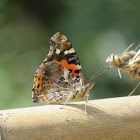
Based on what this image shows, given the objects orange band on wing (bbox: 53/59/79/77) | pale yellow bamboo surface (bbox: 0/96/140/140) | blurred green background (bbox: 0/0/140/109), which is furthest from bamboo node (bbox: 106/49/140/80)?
blurred green background (bbox: 0/0/140/109)

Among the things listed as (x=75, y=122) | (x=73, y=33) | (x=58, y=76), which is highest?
(x=73, y=33)

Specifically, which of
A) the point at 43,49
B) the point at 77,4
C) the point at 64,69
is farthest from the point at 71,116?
the point at 77,4

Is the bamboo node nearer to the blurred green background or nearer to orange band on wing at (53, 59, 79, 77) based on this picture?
orange band on wing at (53, 59, 79, 77)

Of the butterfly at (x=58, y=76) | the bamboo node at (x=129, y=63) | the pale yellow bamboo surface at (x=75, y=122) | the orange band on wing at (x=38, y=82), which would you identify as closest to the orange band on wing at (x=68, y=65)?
the butterfly at (x=58, y=76)

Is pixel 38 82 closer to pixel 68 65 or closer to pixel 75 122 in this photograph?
pixel 68 65

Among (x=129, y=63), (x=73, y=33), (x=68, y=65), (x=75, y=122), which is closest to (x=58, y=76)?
(x=68, y=65)

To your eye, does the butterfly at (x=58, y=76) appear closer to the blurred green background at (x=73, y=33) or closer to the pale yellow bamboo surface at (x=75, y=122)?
the pale yellow bamboo surface at (x=75, y=122)

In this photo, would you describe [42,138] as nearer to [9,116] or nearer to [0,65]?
[9,116]
